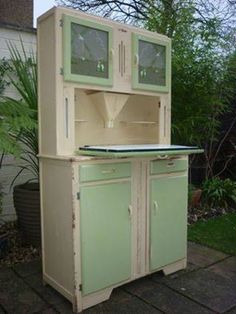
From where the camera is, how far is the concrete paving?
6.34 feet

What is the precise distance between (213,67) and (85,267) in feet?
8.98

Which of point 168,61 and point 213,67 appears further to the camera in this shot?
point 213,67

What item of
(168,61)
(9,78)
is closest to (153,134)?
(168,61)

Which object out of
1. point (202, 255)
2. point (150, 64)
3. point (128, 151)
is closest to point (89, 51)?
point (150, 64)

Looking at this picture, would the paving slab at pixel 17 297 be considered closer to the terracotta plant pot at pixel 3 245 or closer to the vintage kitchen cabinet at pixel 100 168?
the vintage kitchen cabinet at pixel 100 168

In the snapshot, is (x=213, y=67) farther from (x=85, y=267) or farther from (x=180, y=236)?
(x=85, y=267)

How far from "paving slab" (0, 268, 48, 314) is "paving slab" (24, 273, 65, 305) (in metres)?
0.04

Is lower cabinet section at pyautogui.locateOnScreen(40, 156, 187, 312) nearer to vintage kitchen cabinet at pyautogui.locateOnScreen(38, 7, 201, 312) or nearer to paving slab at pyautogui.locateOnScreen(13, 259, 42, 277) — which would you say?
vintage kitchen cabinet at pyautogui.locateOnScreen(38, 7, 201, 312)

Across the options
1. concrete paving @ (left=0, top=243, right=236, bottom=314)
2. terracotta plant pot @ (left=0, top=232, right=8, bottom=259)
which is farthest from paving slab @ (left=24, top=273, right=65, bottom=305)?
terracotta plant pot @ (left=0, top=232, right=8, bottom=259)

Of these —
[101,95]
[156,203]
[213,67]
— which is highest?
[213,67]

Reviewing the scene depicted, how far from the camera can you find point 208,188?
4.24 metres

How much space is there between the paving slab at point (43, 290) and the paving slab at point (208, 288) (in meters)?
0.76

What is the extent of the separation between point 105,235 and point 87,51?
1.18m

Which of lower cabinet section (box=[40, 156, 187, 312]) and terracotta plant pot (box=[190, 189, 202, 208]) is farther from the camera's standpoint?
terracotta plant pot (box=[190, 189, 202, 208])
